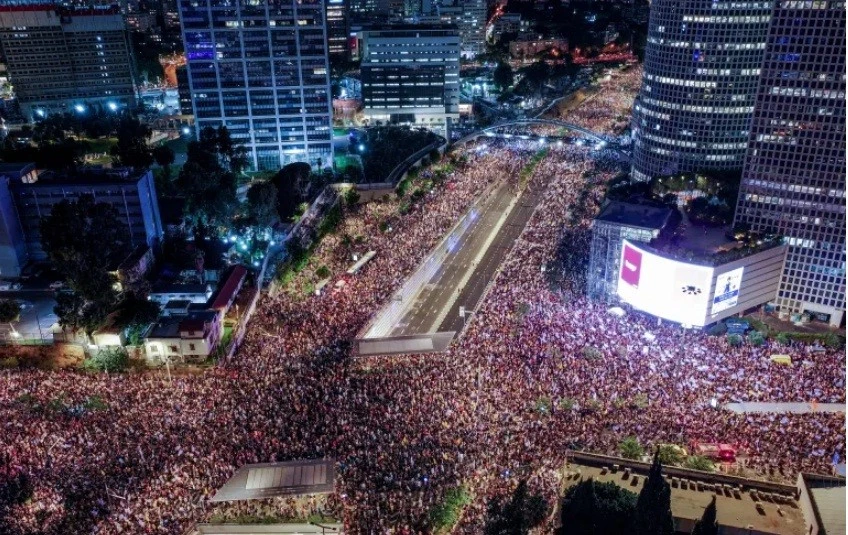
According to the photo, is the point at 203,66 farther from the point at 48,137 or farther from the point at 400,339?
the point at 400,339

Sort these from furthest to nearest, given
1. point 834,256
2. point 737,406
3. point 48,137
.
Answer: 1. point 48,137
2. point 834,256
3. point 737,406

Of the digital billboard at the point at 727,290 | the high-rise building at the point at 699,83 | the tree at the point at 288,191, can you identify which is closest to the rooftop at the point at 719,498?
the digital billboard at the point at 727,290

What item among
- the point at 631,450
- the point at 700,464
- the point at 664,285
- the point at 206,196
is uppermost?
the point at 206,196

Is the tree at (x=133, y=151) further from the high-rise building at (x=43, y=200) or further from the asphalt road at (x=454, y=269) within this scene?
the asphalt road at (x=454, y=269)

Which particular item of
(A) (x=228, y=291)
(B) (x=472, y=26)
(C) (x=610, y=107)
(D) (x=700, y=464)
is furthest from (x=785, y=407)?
(B) (x=472, y=26)

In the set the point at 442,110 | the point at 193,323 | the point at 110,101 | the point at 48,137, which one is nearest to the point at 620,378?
the point at 193,323

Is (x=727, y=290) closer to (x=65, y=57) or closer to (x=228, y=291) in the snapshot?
(x=228, y=291)
